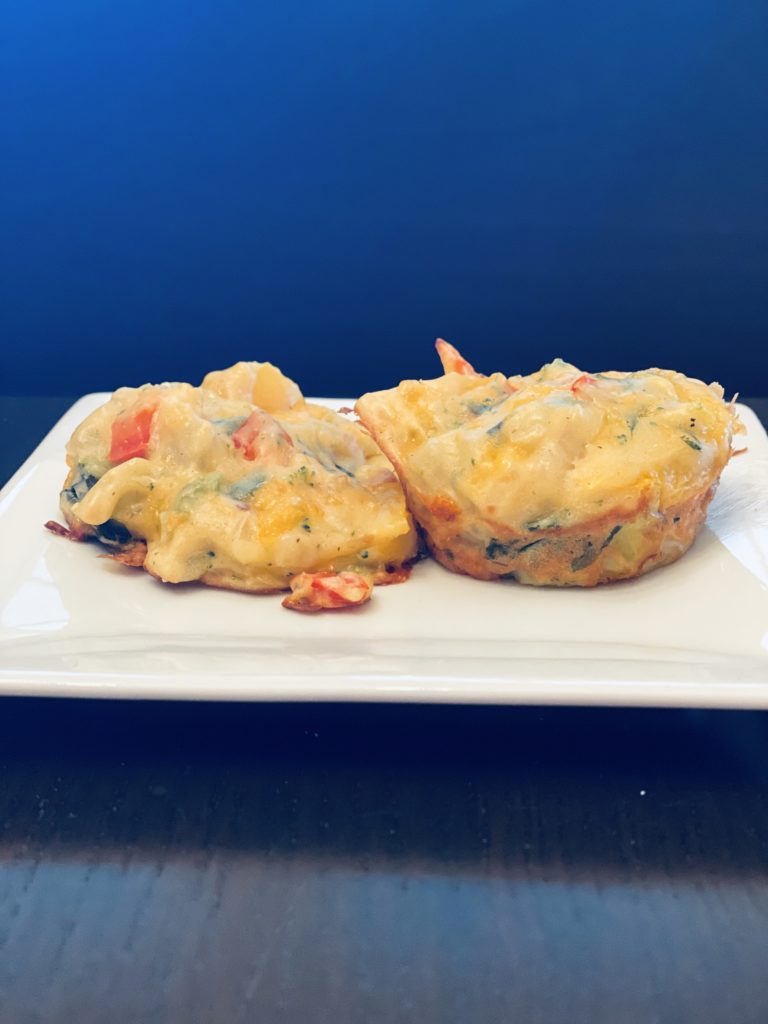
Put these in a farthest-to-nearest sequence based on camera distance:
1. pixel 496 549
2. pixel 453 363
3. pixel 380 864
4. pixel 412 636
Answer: pixel 453 363
pixel 496 549
pixel 412 636
pixel 380 864

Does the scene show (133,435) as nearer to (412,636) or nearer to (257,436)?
(257,436)

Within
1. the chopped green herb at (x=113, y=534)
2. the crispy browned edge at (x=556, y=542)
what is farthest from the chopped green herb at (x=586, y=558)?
the chopped green herb at (x=113, y=534)

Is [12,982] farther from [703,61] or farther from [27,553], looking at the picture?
[703,61]

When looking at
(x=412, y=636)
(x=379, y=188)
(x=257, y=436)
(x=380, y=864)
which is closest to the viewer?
(x=380, y=864)

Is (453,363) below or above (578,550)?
above

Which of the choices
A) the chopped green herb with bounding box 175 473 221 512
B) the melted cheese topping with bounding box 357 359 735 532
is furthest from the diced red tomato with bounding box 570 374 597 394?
the chopped green herb with bounding box 175 473 221 512

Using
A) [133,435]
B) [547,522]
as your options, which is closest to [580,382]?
[547,522]

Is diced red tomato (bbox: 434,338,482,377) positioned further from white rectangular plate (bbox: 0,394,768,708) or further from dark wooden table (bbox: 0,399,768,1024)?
dark wooden table (bbox: 0,399,768,1024)
